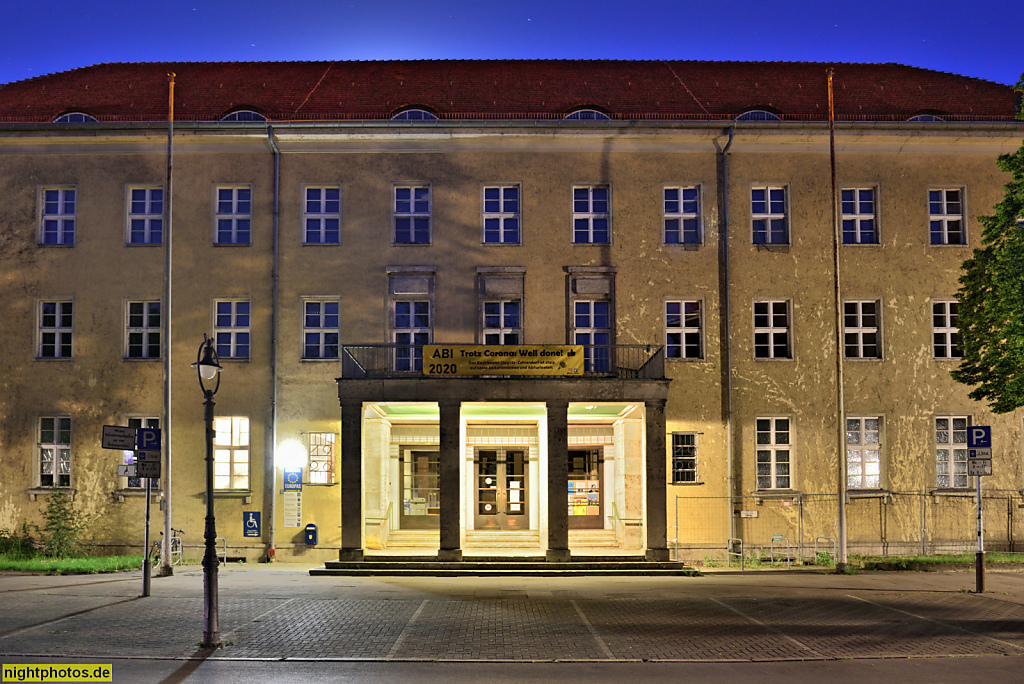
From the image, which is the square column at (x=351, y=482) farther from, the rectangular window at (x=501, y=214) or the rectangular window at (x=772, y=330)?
the rectangular window at (x=772, y=330)

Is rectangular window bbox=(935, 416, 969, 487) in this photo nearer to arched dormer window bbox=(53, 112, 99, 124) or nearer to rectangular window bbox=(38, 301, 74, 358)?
rectangular window bbox=(38, 301, 74, 358)

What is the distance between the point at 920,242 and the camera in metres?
25.1

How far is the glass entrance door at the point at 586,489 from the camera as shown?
84.3ft

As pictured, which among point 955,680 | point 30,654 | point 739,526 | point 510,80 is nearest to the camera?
point 955,680

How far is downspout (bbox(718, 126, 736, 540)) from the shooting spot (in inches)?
944

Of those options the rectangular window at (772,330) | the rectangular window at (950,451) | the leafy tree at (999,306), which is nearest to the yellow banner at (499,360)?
the rectangular window at (772,330)

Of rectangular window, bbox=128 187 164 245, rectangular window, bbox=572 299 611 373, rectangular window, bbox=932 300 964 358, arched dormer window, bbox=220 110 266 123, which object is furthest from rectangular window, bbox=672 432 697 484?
rectangular window, bbox=128 187 164 245

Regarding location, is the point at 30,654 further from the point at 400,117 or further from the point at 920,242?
the point at 920,242

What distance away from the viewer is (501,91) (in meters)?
27.5

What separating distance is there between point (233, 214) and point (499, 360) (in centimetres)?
936

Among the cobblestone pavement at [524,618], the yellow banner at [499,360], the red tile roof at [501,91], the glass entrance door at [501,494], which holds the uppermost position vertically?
the red tile roof at [501,91]

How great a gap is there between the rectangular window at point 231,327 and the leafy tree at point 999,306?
63.2 ft

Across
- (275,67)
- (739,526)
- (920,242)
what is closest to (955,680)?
(739,526)

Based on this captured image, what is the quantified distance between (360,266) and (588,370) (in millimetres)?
7121
